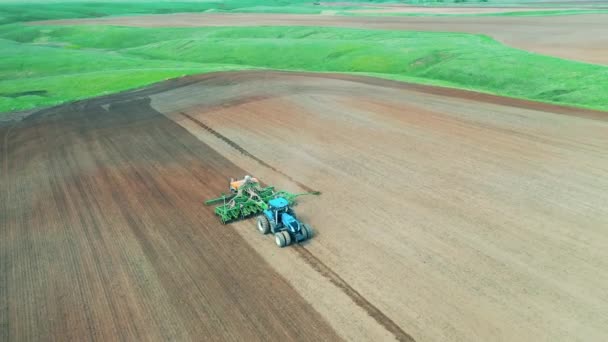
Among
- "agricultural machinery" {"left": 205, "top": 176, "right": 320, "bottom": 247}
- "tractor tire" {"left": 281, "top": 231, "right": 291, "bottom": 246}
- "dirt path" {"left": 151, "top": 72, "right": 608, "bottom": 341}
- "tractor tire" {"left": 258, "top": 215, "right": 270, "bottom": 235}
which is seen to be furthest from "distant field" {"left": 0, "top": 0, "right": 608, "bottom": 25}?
"tractor tire" {"left": 281, "top": 231, "right": 291, "bottom": 246}

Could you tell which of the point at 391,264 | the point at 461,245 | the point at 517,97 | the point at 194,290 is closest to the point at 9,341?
the point at 194,290

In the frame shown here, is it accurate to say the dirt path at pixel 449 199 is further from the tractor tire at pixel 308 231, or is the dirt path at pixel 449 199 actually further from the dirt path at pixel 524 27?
the dirt path at pixel 524 27

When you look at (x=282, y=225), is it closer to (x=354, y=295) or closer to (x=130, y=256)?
(x=354, y=295)

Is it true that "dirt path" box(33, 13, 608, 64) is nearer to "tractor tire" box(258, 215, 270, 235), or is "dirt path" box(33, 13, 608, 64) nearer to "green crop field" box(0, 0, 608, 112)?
"green crop field" box(0, 0, 608, 112)

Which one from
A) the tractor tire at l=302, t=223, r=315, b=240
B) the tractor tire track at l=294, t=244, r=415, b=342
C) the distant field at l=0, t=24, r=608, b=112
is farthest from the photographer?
the distant field at l=0, t=24, r=608, b=112

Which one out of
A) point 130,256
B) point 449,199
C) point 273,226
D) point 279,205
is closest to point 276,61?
point 449,199

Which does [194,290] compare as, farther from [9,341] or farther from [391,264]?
[391,264]
